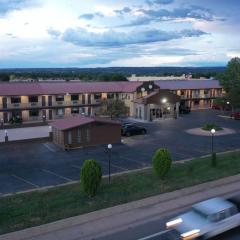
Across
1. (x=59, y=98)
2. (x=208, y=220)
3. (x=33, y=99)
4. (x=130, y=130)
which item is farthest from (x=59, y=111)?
(x=208, y=220)

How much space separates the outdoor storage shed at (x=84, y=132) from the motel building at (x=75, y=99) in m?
16.4

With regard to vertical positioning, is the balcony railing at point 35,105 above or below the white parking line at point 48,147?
above

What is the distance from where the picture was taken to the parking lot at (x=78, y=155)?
27.7 meters


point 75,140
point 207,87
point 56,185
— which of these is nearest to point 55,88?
point 75,140

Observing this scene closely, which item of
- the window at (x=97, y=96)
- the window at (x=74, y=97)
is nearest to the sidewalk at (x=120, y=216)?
the window at (x=74, y=97)

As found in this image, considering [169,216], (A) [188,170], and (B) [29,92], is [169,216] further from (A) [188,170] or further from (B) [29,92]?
(B) [29,92]

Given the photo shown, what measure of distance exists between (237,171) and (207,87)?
5161 cm

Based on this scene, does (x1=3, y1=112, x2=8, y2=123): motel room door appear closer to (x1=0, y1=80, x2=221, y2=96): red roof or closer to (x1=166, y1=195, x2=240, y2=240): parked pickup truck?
(x1=0, y1=80, x2=221, y2=96): red roof

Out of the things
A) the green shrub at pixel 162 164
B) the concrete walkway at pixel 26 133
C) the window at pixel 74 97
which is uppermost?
the window at pixel 74 97

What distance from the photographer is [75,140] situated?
1591 inches

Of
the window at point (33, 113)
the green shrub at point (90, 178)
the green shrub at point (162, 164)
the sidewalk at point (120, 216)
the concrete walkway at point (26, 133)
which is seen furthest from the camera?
the window at point (33, 113)

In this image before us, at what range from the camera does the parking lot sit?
27.7 m

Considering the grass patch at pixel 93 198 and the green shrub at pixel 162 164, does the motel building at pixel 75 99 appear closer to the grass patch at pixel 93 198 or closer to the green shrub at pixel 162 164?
the grass patch at pixel 93 198

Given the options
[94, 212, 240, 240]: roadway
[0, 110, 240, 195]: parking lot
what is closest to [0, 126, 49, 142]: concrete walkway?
[0, 110, 240, 195]: parking lot
